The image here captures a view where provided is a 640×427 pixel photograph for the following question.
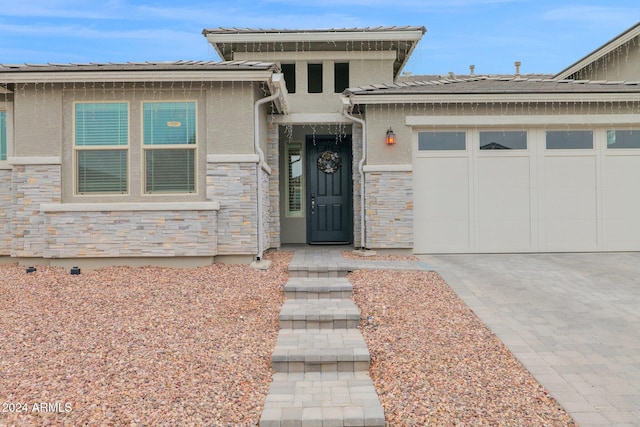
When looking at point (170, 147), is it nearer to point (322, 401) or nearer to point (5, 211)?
point (5, 211)

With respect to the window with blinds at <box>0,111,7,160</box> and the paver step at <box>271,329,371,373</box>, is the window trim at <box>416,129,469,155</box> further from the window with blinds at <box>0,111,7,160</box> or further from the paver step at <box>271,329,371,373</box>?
the window with blinds at <box>0,111,7,160</box>

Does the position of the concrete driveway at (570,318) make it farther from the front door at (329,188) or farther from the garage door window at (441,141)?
the front door at (329,188)

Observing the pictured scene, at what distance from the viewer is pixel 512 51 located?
44.2ft

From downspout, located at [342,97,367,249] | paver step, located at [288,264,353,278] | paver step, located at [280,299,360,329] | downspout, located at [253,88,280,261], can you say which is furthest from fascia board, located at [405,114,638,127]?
paver step, located at [280,299,360,329]

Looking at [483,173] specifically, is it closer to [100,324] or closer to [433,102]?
[433,102]

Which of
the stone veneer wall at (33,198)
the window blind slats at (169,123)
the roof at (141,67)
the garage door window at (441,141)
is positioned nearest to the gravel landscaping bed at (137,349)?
the stone veneer wall at (33,198)

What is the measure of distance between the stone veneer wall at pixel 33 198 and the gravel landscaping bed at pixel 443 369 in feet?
18.1

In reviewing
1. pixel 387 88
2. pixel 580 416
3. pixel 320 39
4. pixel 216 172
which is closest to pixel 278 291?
pixel 216 172

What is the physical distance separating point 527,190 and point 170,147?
6623 mm

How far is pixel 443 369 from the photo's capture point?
3557mm

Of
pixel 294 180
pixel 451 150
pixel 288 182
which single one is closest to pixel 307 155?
pixel 294 180

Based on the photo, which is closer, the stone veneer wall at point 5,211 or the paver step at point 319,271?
the paver step at point 319,271

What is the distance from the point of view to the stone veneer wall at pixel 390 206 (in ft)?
27.7

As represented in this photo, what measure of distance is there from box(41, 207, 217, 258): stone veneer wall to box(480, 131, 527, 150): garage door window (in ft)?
17.5
